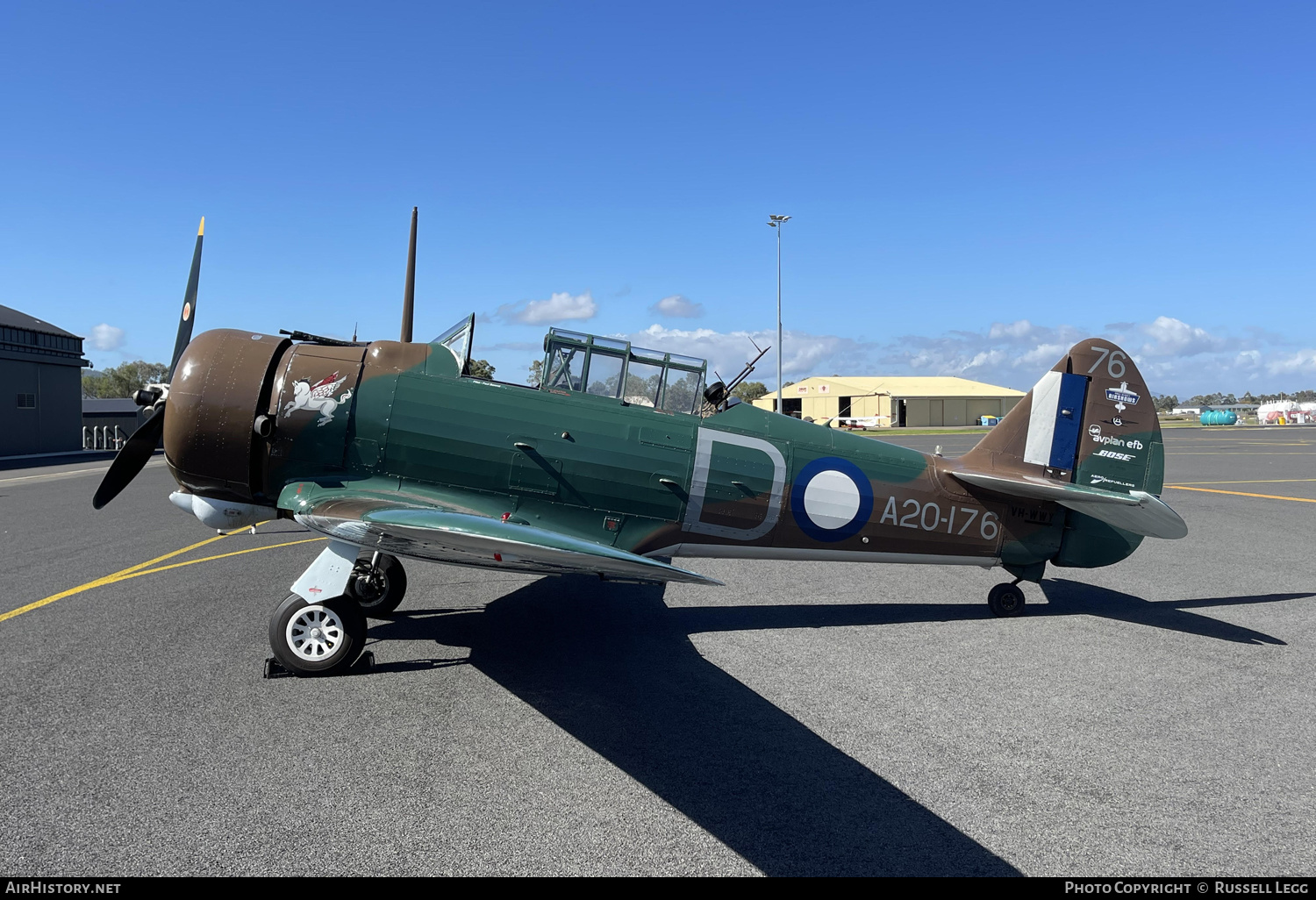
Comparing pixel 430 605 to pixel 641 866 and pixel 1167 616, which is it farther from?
pixel 1167 616

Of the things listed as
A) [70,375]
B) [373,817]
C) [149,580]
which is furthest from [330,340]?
[70,375]

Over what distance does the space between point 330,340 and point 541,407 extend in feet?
7.32

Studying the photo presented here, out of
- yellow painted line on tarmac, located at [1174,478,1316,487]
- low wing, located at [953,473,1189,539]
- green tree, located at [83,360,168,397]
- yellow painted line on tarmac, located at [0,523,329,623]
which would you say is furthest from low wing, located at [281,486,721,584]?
green tree, located at [83,360,168,397]

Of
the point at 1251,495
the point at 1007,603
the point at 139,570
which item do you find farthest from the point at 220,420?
the point at 1251,495

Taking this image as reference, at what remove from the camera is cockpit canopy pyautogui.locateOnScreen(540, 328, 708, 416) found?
6.81 m

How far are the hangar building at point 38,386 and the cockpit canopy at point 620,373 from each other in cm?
4845

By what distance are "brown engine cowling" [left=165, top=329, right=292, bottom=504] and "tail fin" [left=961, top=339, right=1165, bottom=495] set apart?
23.0ft

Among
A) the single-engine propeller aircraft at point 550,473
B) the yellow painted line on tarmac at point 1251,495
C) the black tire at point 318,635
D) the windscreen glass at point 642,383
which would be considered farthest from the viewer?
the yellow painted line on tarmac at point 1251,495

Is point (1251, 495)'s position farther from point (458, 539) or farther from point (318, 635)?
point (318, 635)

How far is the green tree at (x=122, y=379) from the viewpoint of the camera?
298 ft

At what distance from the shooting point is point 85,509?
50.6 ft

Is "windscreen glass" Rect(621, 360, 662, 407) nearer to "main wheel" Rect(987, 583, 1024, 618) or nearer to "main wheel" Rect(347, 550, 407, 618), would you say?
"main wheel" Rect(347, 550, 407, 618)

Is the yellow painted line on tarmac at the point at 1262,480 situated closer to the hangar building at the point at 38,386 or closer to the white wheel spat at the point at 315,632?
the white wheel spat at the point at 315,632

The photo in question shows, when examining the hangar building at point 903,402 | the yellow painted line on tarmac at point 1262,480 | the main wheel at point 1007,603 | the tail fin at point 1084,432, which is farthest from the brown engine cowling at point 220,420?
the hangar building at point 903,402
